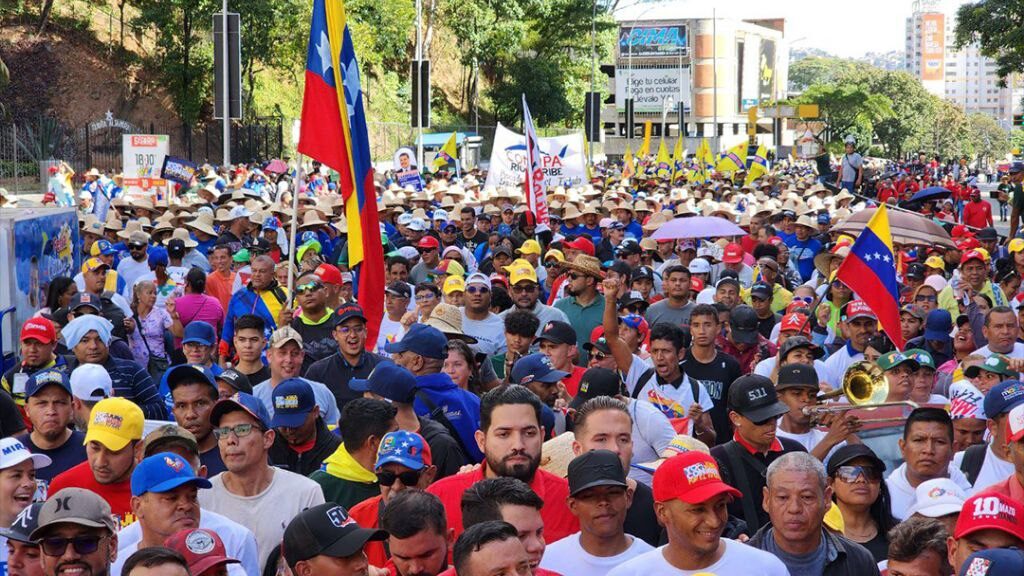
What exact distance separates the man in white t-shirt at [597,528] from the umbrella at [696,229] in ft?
31.2

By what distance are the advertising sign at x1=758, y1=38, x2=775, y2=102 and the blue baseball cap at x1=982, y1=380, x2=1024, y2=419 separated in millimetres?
142865

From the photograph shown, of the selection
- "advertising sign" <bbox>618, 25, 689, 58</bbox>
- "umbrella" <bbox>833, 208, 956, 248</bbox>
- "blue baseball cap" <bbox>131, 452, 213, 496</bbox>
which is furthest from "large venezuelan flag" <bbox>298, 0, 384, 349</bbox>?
"advertising sign" <bbox>618, 25, 689, 58</bbox>

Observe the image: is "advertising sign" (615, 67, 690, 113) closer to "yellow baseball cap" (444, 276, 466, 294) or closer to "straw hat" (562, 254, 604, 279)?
"yellow baseball cap" (444, 276, 466, 294)

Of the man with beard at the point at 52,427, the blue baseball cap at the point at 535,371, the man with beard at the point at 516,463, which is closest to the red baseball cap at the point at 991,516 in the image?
the man with beard at the point at 516,463

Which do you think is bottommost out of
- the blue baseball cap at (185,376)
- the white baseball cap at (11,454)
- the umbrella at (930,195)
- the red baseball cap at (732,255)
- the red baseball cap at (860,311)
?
the white baseball cap at (11,454)

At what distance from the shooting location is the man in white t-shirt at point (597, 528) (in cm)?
524

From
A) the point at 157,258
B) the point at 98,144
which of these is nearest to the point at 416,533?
the point at 157,258

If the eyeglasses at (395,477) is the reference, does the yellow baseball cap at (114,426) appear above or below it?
above

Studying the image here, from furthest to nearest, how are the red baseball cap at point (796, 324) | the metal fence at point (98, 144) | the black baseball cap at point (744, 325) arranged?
the metal fence at point (98, 144), the black baseball cap at point (744, 325), the red baseball cap at point (796, 324)

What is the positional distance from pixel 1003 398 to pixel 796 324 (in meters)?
3.32

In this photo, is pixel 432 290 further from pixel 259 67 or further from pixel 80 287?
pixel 259 67

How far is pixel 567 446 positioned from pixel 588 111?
37725 mm

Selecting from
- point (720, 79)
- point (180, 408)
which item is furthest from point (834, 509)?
point (720, 79)

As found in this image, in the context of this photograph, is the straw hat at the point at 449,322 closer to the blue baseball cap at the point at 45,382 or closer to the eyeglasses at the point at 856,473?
the blue baseball cap at the point at 45,382
